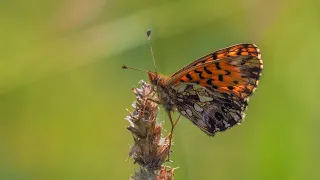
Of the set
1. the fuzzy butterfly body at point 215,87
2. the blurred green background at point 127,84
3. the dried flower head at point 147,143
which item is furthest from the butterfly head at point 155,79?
the dried flower head at point 147,143

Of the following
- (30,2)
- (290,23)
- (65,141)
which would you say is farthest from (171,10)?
(30,2)

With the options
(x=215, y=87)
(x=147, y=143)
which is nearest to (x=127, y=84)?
(x=215, y=87)

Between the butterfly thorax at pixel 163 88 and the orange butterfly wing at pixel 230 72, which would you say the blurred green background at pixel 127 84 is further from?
the butterfly thorax at pixel 163 88

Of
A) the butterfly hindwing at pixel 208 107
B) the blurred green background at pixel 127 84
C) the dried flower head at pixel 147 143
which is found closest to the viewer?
the dried flower head at pixel 147 143

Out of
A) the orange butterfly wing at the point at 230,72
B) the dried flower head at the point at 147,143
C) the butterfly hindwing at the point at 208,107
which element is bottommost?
the dried flower head at the point at 147,143

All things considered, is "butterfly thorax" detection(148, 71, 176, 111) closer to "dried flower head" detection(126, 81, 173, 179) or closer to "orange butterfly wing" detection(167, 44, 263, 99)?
"orange butterfly wing" detection(167, 44, 263, 99)

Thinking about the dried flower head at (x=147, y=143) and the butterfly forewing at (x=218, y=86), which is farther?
the butterfly forewing at (x=218, y=86)

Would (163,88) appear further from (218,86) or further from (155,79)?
(218,86)
